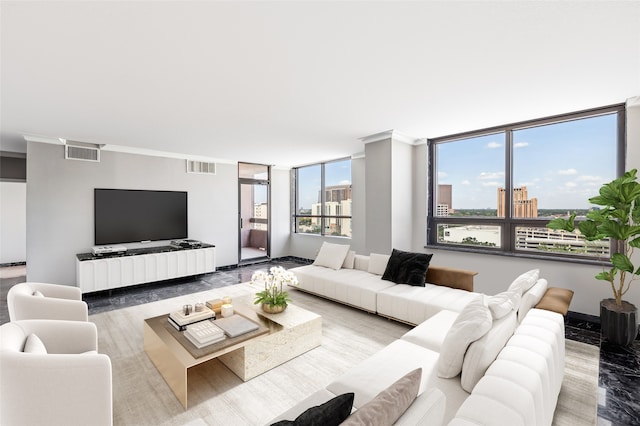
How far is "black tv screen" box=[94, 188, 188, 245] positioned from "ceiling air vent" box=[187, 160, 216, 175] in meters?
0.57

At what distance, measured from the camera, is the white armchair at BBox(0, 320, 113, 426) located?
1373 millimetres

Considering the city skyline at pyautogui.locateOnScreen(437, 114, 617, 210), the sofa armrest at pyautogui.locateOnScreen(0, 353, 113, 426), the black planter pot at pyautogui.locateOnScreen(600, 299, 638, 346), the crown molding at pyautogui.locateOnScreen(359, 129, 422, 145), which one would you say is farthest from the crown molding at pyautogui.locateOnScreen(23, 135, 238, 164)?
the black planter pot at pyautogui.locateOnScreen(600, 299, 638, 346)

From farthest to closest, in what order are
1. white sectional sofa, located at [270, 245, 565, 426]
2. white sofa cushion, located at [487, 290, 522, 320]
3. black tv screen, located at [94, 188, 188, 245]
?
black tv screen, located at [94, 188, 188, 245]
white sofa cushion, located at [487, 290, 522, 320]
white sectional sofa, located at [270, 245, 565, 426]

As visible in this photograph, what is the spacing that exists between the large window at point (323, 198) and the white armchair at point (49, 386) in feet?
17.7

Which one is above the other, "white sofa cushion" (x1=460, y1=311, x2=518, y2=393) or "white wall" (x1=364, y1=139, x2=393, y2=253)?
"white wall" (x1=364, y1=139, x2=393, y2=253)

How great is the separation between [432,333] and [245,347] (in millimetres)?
1580

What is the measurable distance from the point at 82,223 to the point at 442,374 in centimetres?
589

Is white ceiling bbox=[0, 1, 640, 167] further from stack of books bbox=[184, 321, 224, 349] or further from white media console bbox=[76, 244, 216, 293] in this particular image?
stack of books bbox=[184, 321, 224, 349]

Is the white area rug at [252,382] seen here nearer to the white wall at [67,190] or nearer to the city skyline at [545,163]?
the city skyline at [545,163]

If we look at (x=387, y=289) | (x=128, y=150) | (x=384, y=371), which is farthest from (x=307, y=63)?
(x=128, y=150)

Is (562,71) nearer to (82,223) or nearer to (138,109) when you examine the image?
(138,109)

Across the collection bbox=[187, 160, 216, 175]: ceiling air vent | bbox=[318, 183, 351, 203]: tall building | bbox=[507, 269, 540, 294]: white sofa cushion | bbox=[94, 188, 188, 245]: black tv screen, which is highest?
bbox=[187, 160, 216, 175]: ceiling air vent

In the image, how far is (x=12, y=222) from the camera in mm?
7035

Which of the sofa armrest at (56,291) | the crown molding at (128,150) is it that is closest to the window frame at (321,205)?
the crown molding at (128,150)
